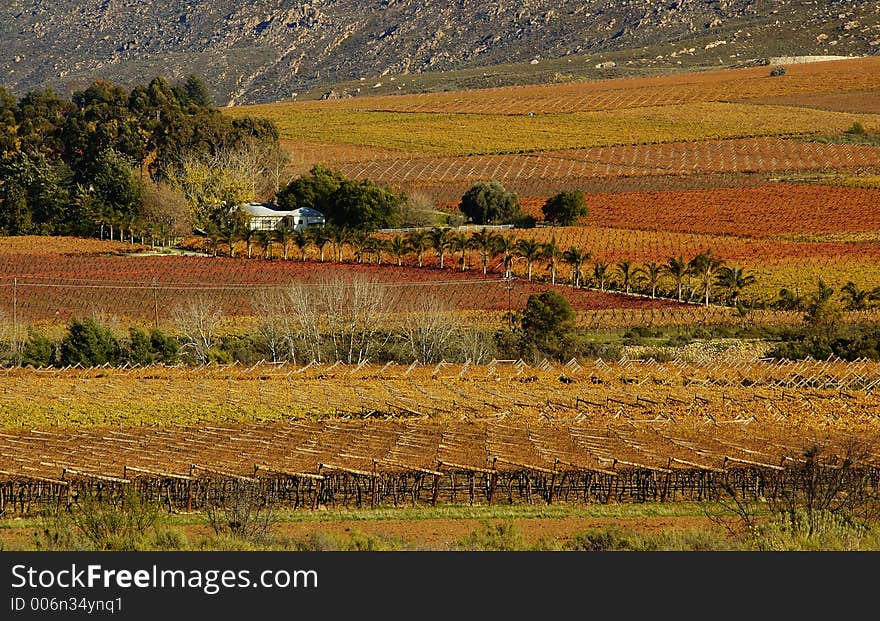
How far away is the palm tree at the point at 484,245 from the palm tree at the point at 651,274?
814 centimetres

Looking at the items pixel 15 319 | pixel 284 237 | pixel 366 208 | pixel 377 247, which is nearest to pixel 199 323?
pixel 15 319

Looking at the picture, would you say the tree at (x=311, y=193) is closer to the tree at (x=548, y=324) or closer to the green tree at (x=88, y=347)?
the tree at (x=548, y=324)

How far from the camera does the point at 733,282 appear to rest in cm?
6394

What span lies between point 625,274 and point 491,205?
24.8m

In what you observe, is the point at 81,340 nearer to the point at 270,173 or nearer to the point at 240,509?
the point at 240,509

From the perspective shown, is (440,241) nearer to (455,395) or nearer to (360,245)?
(360,245)

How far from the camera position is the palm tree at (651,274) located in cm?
6531

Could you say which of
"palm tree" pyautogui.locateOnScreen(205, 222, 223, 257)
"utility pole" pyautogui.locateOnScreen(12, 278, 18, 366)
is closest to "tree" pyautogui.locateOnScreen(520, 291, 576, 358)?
"utility pole" pyautogui.locateOnScreen(12, 278, 18, 366)

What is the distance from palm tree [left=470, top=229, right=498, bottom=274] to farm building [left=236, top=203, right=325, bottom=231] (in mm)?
17294

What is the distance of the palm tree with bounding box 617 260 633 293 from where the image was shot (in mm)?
66938

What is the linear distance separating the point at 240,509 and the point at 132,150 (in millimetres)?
92583

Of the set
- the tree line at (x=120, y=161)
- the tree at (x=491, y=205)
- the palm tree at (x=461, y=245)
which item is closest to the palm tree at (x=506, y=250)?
the palm tree at (x=461, y=245)

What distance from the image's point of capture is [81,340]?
48.5 meters

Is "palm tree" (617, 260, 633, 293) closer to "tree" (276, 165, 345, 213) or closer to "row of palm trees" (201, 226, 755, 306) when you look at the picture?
"row of palm trees" (201, 226, 755, 306)
